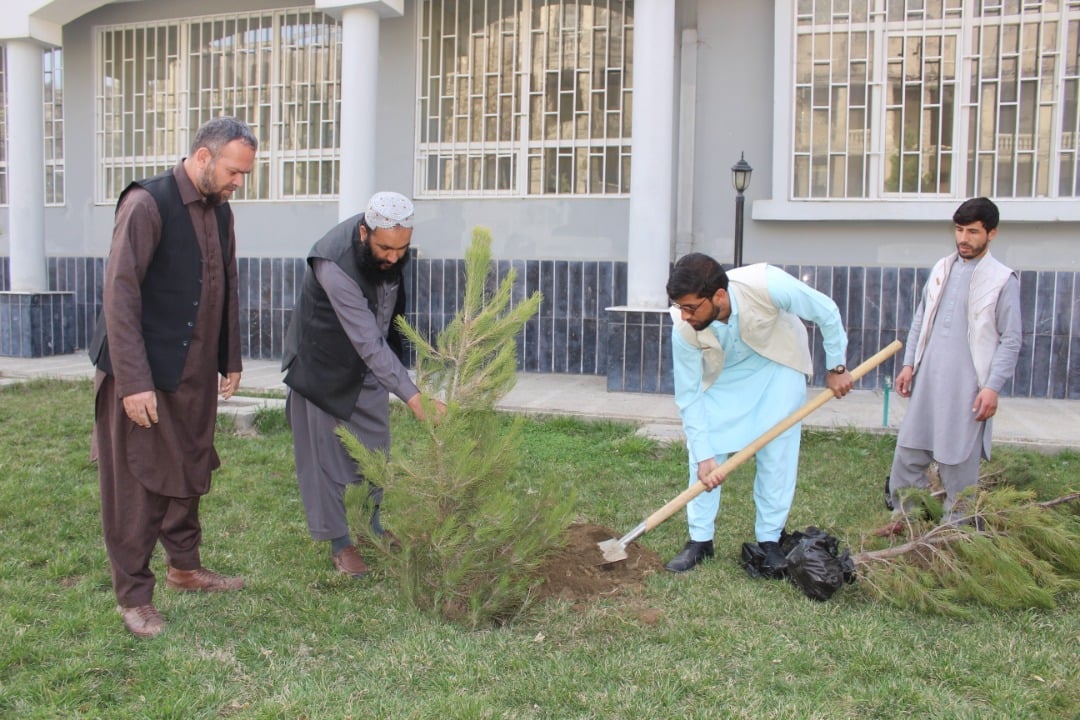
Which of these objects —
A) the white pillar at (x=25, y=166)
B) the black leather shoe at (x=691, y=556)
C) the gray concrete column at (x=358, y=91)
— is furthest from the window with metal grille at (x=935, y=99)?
the white pillar at (x=25, y=166)

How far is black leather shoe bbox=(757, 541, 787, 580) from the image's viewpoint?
4.04m

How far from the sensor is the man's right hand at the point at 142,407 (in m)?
3.37

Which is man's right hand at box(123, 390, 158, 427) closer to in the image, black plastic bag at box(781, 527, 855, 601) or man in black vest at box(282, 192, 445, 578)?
man in black vest at box(282, 192, 445, 578)

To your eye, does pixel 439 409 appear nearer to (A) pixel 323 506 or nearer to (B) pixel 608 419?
(A) pixel 323 506

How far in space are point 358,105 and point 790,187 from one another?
4.27 m

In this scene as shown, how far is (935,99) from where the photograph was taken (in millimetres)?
8656

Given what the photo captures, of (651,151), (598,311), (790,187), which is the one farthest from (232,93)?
(790,187)

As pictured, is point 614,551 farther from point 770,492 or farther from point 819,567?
point 819,567

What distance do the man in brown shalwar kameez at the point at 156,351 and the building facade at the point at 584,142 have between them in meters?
5.31

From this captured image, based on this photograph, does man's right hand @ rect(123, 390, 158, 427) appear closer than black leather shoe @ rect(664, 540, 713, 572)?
Yes

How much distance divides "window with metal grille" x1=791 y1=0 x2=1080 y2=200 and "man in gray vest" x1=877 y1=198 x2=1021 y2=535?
457cm

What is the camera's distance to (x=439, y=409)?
11.5 feet

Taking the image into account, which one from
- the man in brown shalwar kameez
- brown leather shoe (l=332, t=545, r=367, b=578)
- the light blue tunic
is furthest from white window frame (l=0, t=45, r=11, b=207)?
the light blue tunic

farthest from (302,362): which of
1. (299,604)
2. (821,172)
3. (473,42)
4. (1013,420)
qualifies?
(473,42)
